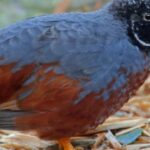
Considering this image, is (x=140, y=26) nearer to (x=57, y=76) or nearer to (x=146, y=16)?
(x=146, y=16)

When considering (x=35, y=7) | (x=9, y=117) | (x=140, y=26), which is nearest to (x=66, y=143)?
(x=9, y=117)

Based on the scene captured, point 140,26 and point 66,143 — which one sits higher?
point 140,26

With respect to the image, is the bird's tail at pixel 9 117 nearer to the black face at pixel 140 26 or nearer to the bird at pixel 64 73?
the bird at pixel 64 73

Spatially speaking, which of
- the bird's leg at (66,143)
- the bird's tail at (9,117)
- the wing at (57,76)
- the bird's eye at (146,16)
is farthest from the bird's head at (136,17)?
the bird's tail at (9,117)

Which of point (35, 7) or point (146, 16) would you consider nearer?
point (146, 16)

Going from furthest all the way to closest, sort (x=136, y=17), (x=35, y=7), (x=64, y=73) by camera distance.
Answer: (x=35, y=7) → (x=136, y=17) → (x=64, y=73)

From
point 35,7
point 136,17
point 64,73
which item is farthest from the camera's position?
point 35,7
